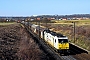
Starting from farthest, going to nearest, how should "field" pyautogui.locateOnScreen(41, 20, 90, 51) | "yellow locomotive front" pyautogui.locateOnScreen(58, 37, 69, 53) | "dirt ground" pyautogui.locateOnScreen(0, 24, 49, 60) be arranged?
"field" pyautogui.locateOnScreen(41, 20, 90, 51), "yellow locomotive front" pyautogui.locateOnScreen(58, 37, 69, 53), "dirt ground" pyautogui.locateOnScreen(0, 24, 49, 60)

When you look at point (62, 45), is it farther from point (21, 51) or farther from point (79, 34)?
point (79, 34)

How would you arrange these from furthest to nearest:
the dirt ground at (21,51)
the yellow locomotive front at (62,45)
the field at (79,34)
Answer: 1. the field at (79,34)
2. the yellow locomotive front at (62,45)
3. the dirt ground at (21,51)

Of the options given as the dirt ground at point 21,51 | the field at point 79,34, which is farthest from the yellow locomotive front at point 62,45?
the field at point 79,34

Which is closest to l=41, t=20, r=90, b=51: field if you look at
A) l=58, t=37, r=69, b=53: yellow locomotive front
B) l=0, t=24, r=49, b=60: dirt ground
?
l=58, t=37, r=69, b=53: yellow locomotive front

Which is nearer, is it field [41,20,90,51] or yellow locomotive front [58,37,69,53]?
yellow locomotive front [58,37,69,53]

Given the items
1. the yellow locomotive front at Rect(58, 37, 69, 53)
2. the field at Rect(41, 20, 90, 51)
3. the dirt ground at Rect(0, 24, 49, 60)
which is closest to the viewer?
the dirt ground at Rect(0, 24, 49, 60)

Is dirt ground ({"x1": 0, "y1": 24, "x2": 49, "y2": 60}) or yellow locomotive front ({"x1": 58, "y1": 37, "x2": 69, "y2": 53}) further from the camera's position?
yellow locomotive front ({"x1": 58, "y1": 37, "x2": 69, "y2": 53})

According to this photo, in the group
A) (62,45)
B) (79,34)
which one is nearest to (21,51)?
(62,45)

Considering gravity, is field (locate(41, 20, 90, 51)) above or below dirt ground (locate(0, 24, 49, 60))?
below

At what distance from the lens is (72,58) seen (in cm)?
3089

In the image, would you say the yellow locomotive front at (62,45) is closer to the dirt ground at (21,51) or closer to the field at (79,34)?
the dirt ground at (21,51)

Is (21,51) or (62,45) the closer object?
(21,51)

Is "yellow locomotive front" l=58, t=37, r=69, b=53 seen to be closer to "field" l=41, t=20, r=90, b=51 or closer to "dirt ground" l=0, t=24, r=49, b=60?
"dirt ground" l=0, t=24, r=49, b=60

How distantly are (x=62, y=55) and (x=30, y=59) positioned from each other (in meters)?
11.0
